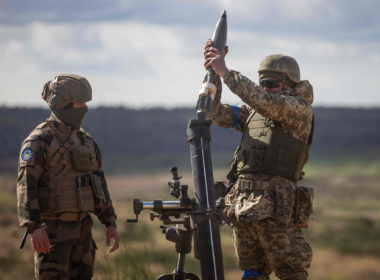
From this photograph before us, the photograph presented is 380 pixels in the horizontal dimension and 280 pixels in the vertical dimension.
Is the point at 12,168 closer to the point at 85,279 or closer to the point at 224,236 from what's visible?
the point at 224,236

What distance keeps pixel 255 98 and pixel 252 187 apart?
87cm

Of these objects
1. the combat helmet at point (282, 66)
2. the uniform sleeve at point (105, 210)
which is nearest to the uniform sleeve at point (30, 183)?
the uniform sleeve at point (105, 210)

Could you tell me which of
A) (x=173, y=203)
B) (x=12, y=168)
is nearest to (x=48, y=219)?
(x=173, y=203)

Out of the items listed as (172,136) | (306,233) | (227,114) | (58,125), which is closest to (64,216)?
(58,125)

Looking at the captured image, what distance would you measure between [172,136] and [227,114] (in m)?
85.8

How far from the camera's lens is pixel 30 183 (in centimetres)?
613

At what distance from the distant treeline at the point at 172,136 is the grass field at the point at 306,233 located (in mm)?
2569

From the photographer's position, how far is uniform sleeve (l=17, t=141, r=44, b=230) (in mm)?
6074

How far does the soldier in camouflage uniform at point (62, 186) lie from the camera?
6.14 meters

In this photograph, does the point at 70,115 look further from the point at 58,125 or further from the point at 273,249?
the point at 273,249

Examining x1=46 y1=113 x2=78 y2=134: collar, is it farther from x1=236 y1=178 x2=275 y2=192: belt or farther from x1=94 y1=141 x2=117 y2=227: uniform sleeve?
x1=236 y1=178 x2=275 y2=192: belt

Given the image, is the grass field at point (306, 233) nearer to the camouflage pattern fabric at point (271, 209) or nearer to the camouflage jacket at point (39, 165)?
the camouflage pattern fabric at point (271, 209)

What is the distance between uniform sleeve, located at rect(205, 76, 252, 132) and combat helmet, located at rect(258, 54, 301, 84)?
0.54 meters

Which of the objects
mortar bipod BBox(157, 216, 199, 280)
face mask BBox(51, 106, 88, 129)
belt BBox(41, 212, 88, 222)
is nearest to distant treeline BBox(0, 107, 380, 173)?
face mask BBox(51, 106, 88, 129)
